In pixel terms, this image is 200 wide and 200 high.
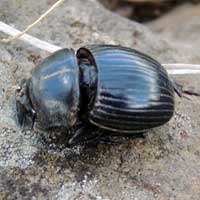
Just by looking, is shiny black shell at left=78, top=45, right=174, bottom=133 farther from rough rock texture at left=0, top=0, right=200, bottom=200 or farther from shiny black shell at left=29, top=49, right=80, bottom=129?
rough rock texture at left=0, top=0, right=200, bottom=200

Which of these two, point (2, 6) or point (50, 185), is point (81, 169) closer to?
point (50, 185)

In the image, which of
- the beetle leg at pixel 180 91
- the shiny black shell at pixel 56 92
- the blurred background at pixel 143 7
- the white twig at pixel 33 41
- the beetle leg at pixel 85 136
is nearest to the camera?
the shiny black shell at pixel 56 92

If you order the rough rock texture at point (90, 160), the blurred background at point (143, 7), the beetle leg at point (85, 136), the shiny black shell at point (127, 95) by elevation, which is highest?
the shiny black shell at point (127, 95)

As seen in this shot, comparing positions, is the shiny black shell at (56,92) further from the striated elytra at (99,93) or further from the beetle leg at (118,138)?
the beetle leg at (118,138)

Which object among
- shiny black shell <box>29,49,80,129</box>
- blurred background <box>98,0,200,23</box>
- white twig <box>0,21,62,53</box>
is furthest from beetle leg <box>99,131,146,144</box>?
blurred background <box>98,0,200,23</box>

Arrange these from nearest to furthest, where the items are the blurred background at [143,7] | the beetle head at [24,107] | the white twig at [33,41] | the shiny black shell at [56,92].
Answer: the shiny black shell at [56,92]
the beetle head at [24,107]
the white twig at [33,41]
the blurred background at [143,7]

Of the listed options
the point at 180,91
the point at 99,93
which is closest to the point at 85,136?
the point at 99,93

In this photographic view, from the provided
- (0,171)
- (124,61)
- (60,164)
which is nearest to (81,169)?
(60,164)

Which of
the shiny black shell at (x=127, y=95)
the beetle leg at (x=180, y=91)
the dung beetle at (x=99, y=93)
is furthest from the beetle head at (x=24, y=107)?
the beetle leg at (x=180, y=91)
